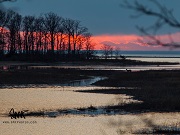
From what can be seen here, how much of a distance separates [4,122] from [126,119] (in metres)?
6.67

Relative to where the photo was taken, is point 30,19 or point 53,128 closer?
point 53,128

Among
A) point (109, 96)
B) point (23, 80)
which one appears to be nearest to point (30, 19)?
point (23, 80)

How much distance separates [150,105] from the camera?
31.1m

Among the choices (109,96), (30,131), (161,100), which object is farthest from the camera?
(109,96)

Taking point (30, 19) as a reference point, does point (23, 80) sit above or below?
below

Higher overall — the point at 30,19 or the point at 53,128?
the point at 30,19

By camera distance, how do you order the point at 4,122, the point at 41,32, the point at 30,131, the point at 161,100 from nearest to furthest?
the point at 30,131, the point at 4,122, the point at 161,100, the point at 41,32

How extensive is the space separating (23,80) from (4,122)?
3517 centimetres

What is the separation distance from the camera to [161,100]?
1307 inches

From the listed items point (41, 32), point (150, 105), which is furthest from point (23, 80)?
point (41, 32)

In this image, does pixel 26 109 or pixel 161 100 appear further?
pixel 161 100

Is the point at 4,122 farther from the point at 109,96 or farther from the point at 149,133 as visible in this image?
the point at 109,96

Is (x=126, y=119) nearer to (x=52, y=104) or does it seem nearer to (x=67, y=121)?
(x=67, y=121)

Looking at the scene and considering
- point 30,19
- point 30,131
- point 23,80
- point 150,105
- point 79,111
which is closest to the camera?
point 30,131
